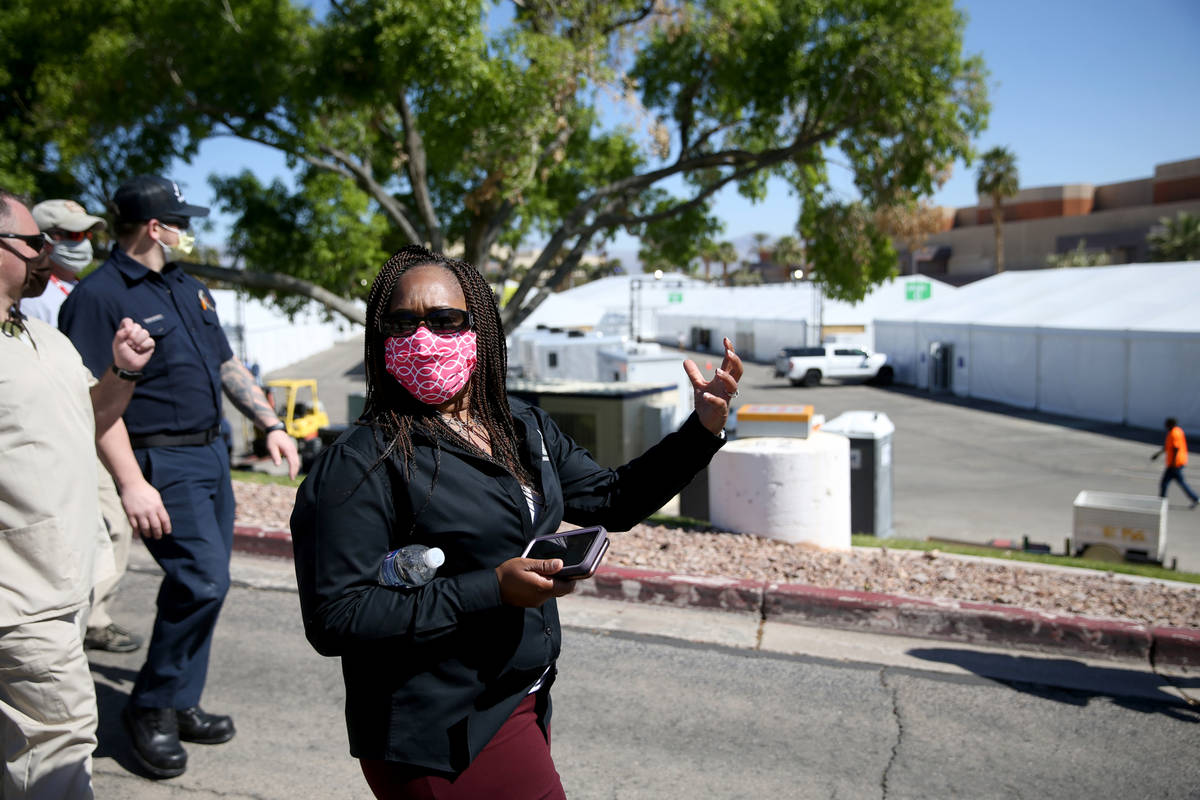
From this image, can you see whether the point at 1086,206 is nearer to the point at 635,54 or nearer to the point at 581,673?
the point at 635,54

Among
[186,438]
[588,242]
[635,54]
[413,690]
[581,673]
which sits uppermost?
[635,54]

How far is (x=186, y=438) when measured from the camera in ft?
11.5

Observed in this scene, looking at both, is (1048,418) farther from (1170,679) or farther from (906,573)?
(1170,679)

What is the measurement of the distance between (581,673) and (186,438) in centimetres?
218

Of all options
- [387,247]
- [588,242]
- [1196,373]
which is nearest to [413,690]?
[588,242]

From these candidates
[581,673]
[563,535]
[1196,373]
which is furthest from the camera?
[1196,373]

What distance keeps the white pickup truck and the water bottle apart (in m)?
34.5

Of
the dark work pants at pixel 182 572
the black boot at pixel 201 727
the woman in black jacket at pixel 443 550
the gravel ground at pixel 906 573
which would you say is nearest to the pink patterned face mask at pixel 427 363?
the woman in black jacket at pixel 443 550

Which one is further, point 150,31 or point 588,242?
point 588,242

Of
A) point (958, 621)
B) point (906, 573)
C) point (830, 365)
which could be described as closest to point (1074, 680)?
point (958, 621)

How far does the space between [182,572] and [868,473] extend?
7.39 meters

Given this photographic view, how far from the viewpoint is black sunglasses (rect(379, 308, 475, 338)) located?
1.92m

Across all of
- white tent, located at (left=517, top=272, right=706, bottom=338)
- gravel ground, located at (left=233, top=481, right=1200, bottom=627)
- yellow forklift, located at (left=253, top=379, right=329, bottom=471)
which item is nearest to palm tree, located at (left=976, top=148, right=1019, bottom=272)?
white tent, located at (left=517, top=272, right=706, bottom=338)

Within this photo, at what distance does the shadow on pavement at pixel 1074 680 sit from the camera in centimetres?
426
